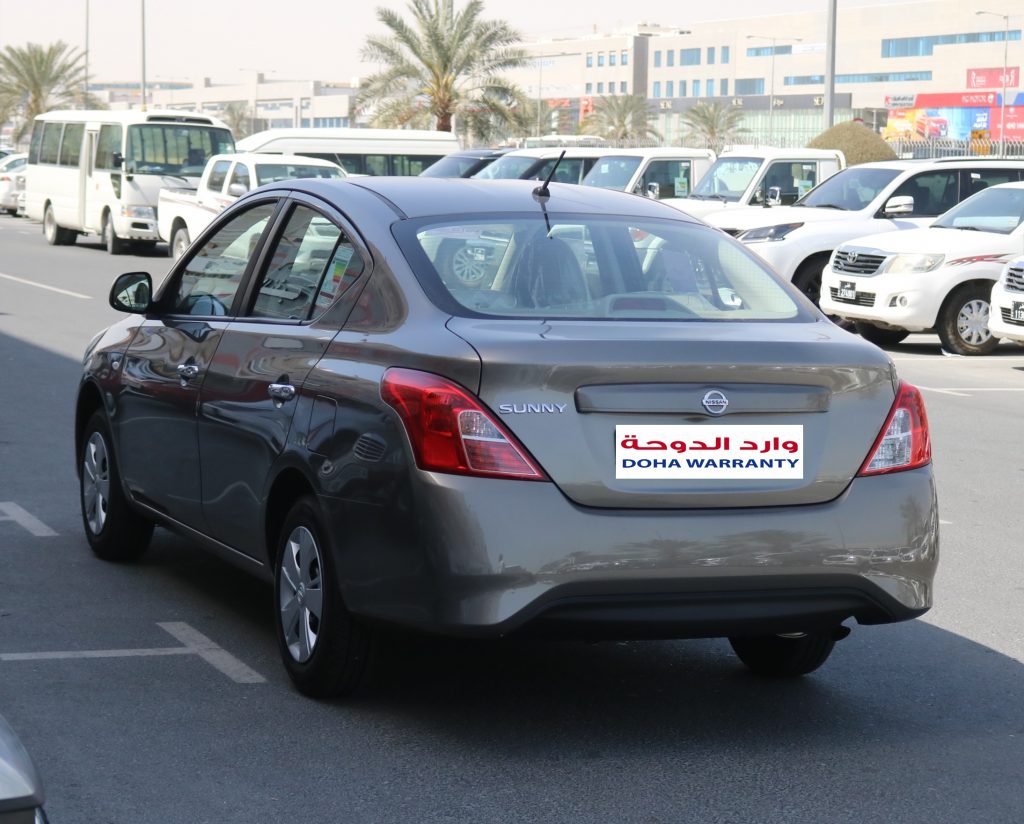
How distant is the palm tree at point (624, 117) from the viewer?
3573 inches

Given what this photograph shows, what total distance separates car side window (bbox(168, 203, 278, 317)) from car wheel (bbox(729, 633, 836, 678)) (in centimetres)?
213

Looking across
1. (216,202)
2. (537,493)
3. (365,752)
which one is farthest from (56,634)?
(216,202)

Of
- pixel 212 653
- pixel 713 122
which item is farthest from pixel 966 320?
pixel 713 122

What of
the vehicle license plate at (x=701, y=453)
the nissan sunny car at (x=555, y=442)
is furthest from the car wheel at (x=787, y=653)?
the vehicle license plate at (x=701, y=453)

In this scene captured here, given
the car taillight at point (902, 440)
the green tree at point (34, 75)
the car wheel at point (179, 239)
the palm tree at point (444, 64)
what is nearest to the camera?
→ the car taillight at point (902, 440)

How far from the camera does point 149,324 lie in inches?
259

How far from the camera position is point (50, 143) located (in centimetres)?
3475

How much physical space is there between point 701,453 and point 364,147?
30423mm

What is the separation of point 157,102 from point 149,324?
190m

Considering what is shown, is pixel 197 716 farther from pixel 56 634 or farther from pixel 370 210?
pixel 370 210

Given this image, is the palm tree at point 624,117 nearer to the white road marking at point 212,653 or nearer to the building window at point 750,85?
the building window at point 750,85

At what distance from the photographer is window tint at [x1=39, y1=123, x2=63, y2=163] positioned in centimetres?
3428

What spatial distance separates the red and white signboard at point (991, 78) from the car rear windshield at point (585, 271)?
108 meters

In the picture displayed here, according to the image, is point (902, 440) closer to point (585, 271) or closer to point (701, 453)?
point (701, 453)
